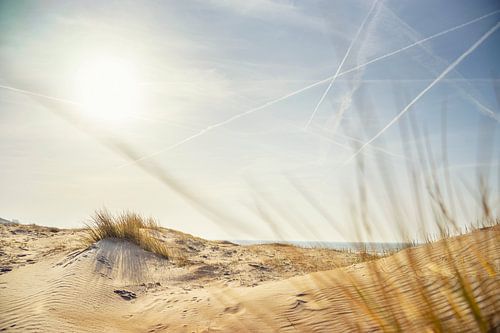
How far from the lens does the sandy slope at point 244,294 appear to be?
8.20 feet

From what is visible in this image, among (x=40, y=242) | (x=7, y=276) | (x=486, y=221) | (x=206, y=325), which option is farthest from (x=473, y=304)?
(x=40, y=242)

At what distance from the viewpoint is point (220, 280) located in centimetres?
598

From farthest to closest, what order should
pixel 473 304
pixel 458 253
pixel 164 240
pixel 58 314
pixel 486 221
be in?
1. pixel 164 240
2. pixel 58 314
3. pixel 458 253
4. pixel 486 221
5. pixel 473 304

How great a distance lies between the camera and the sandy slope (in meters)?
2.50

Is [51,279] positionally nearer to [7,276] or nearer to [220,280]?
[7,276]

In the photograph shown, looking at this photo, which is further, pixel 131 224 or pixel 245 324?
pixel 131 224

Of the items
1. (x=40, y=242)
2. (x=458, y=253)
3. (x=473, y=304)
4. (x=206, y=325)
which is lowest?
(x=206, y=325)

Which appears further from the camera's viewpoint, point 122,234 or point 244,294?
point 122,234

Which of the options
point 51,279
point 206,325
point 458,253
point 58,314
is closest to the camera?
point 458,253

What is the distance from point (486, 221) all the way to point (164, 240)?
8.63 metres

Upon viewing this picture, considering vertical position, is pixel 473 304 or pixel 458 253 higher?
pixel 458 253

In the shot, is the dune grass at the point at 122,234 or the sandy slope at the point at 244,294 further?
the dune grass at the point at 122,234

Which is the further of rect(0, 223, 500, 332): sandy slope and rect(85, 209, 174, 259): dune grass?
rect(85, 209, 174, 259): dune grass

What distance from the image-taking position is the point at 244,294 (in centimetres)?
430
